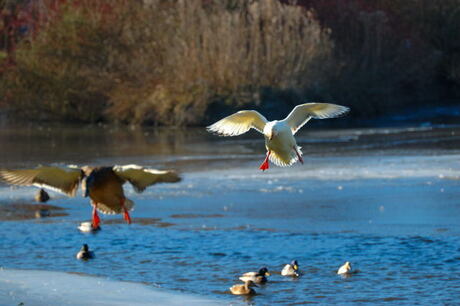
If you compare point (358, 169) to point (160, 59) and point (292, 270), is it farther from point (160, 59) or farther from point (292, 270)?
point (160, 59)

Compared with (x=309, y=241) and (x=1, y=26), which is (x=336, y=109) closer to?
(x=309, y=241)

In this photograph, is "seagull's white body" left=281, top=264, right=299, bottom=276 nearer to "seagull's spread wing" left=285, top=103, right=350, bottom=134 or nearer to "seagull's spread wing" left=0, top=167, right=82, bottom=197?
"seagull's spread wing" left=285, top=103, right=350, bottom=134

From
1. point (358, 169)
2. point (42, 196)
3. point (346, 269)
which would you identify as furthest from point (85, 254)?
point (358, 169)

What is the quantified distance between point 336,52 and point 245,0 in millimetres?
3800

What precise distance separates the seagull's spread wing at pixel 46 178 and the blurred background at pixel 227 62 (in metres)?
21.2

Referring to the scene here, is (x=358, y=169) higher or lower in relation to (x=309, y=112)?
lower

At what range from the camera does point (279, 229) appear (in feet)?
41.3

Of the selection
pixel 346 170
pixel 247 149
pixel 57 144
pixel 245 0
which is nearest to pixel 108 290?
pixel 346 170

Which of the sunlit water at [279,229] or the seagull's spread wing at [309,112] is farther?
the seagull's spread wing at [309,112]

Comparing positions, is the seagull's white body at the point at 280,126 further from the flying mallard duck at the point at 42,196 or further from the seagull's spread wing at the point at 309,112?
the flying mallard duck at the point at 42,196

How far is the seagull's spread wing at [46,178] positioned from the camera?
8375mm

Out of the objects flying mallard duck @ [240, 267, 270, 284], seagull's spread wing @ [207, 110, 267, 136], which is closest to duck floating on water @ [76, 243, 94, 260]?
seagull's spread wing @ [207, 110, 267, 136]

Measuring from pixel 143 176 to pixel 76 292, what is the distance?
206cm

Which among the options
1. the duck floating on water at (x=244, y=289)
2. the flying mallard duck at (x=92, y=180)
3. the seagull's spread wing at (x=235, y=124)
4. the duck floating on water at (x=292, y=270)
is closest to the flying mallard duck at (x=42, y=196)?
the seagull's spread wing at (x=235, y=124)
